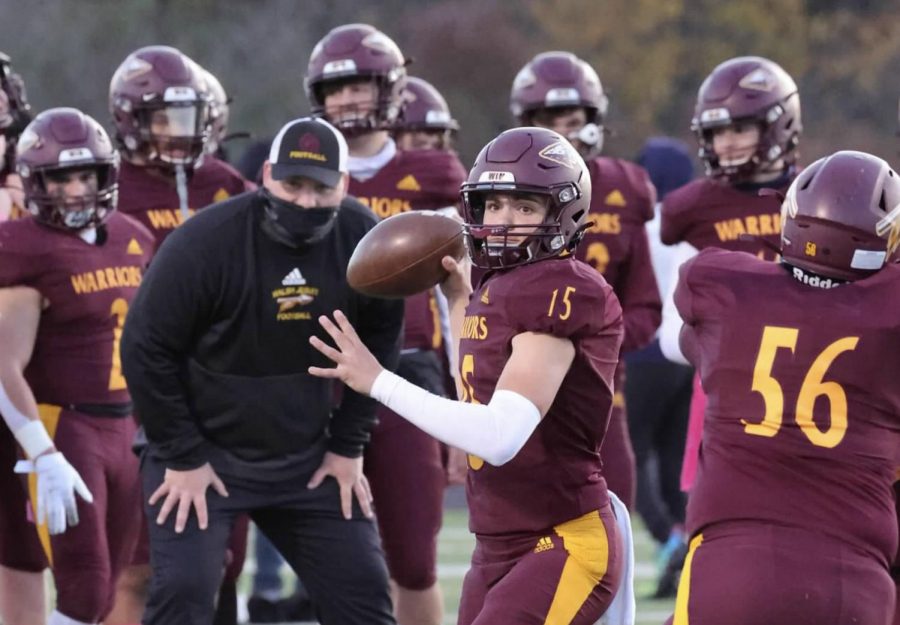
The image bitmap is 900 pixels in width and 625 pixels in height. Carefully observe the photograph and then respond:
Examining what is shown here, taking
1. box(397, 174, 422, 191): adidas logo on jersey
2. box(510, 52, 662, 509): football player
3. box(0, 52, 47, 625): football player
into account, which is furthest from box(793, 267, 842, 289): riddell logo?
box(0, 52, 47, 625): football player

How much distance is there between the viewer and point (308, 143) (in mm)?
5098

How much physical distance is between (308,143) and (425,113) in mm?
3198

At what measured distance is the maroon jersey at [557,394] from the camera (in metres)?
4.10

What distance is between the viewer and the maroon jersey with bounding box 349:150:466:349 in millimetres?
6371

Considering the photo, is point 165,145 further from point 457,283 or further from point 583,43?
point 583,43

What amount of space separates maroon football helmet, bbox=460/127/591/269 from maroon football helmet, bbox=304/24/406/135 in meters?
2.20

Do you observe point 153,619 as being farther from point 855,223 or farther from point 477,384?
point 855,223

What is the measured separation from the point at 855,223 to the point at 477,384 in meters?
0.88

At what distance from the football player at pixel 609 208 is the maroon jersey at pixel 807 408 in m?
2.23

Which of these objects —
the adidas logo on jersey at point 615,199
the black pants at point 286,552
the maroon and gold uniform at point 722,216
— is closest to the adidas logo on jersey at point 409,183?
the adidas logo on jersey at point 615,199

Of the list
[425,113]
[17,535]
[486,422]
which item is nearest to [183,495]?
[17,535]

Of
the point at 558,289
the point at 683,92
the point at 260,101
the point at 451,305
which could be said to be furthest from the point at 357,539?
the point at 683,92

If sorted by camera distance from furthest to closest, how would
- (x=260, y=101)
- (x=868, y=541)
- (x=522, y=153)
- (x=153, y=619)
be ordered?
(x=260, y=101) < (x=153, y=619) < (x=522, y=153) < (x=868, y=541)

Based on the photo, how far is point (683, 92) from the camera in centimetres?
2259
